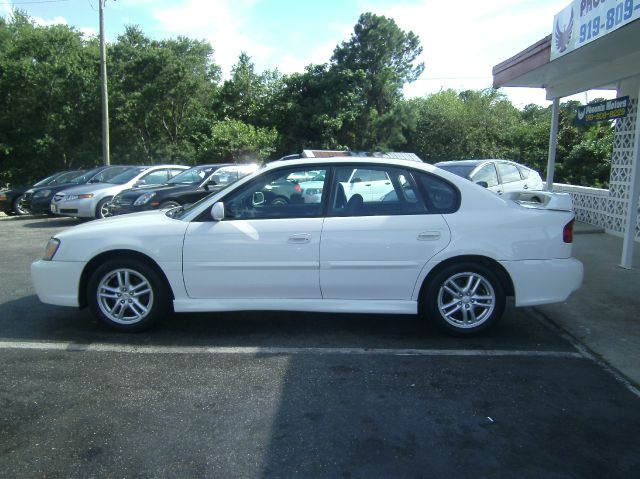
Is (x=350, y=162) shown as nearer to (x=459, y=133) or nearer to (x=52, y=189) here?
(x=52, y=189)

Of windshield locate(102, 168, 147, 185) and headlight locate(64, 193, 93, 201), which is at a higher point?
windshield locate(102, 168, 147, 185)

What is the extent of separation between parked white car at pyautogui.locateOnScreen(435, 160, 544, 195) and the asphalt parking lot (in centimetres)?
658

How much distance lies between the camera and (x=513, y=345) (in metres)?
4.90

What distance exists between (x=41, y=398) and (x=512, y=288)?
387 cm

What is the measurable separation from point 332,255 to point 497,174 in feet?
26.6

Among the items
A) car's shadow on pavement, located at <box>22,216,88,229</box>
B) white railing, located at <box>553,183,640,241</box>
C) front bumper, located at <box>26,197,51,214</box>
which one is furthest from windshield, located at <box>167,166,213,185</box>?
white railing, located at <box>553,183,640,241</box>

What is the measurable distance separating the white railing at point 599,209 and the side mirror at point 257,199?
8.10 metres

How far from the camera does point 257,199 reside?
5.01m

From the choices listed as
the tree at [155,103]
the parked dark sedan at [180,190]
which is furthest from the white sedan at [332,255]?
the tree at [155,103]

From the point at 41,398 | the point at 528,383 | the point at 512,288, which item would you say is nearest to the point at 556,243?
the point at 512,288

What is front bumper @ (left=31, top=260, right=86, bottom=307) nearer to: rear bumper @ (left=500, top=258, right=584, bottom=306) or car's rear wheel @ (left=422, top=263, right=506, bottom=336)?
car's rear wheel @ (left=422, top=263, right=506, bottom=336)

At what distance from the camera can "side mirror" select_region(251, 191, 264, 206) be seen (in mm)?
5000

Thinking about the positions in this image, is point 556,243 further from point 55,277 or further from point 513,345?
point 55,277

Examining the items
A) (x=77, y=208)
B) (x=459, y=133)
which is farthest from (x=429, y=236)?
(x=459, y=133)
